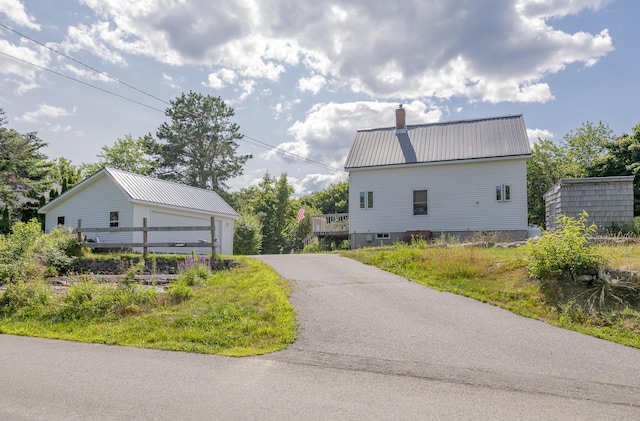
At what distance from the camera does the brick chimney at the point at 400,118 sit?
23406mm

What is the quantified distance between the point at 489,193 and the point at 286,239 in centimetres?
2362

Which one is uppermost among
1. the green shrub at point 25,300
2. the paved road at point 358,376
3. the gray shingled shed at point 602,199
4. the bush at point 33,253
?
the gray shingled shed at point 602,199

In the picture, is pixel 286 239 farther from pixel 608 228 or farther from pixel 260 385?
pixel 260 385

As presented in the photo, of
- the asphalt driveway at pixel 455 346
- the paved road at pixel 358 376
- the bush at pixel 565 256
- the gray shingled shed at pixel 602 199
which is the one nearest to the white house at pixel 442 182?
the gray shingled shed at pixel 602 199

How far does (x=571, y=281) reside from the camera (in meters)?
8.07

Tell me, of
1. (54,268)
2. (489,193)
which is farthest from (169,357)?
(489,193)

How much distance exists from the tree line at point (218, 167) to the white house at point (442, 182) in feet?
31.6

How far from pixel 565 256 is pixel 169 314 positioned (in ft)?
24.9

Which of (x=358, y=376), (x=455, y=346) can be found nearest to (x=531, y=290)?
(x=455, y=346)

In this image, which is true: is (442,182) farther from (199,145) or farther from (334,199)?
(334,199)

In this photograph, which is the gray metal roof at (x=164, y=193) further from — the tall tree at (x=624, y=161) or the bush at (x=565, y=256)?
the tall tree at (x=624, y=161)

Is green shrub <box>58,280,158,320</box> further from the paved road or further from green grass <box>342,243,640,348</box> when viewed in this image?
green grass <box>342,243,640,348</box>

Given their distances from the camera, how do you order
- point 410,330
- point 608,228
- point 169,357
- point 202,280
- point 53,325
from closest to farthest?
point 169,357, point 410,330, point 53,325, point 202,280, point 608,228

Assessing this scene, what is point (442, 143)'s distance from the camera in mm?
21453
